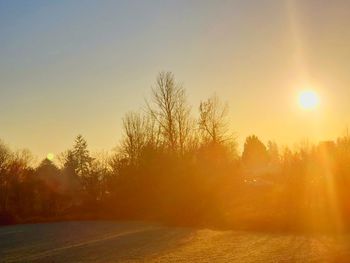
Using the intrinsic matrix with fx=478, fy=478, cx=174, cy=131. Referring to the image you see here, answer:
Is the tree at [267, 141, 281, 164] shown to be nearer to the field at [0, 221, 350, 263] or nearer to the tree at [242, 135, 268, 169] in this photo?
the tree at [242, 135, 268, 169]

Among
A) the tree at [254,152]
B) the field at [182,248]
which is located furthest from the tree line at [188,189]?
the tree at [254,152]

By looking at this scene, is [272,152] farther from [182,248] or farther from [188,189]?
[182,248]

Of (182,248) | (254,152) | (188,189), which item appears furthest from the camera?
(254,152)

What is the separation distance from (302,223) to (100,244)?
889cm

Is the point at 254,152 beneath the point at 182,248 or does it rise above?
above

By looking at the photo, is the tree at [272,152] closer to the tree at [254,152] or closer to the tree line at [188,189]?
the tree at [254,152]

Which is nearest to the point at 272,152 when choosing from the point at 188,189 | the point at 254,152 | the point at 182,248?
the point at 254,152

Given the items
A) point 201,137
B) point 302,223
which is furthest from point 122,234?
point 201,137

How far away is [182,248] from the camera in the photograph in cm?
1667

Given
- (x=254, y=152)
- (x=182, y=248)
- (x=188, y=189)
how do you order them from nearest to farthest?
(x=182, y=248)
(x=188, y=189)
(x=254, y=152)

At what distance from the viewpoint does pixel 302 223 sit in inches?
834

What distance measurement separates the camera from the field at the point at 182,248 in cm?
1386

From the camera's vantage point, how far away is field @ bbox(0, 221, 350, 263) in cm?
1386

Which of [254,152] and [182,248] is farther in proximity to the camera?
[254,152]
